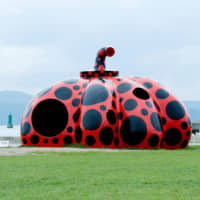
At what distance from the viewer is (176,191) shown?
8.90m

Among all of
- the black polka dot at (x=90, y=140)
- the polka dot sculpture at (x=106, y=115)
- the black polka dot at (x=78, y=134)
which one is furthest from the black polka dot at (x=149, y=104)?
the black polka dot at (x=78, y=134)

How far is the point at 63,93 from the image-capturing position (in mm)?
23734

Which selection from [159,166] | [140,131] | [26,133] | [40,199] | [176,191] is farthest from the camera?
[26,133]

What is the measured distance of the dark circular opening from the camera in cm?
2319

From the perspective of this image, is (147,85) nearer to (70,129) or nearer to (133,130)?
(133,130)

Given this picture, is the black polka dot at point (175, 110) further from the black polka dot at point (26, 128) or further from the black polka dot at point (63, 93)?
the black polka dot at point (26, 128)

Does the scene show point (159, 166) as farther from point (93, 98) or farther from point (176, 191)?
point (93, 98)

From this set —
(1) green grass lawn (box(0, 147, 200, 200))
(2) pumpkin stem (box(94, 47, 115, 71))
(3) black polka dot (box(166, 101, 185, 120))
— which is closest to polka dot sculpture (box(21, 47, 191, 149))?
(3) black polka dot (box(166, 101, 185, 120))

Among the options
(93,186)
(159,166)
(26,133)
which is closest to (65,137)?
(26,133)

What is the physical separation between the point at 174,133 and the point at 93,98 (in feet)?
13.2

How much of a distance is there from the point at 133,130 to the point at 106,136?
3.73 ft

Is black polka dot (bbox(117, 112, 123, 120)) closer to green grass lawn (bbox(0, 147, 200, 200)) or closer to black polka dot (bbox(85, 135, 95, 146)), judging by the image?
black polka dot (bbox(85, 135, 95, 146))

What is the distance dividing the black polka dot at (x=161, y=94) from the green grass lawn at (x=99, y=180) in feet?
31.8

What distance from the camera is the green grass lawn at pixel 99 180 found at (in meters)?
8.48
